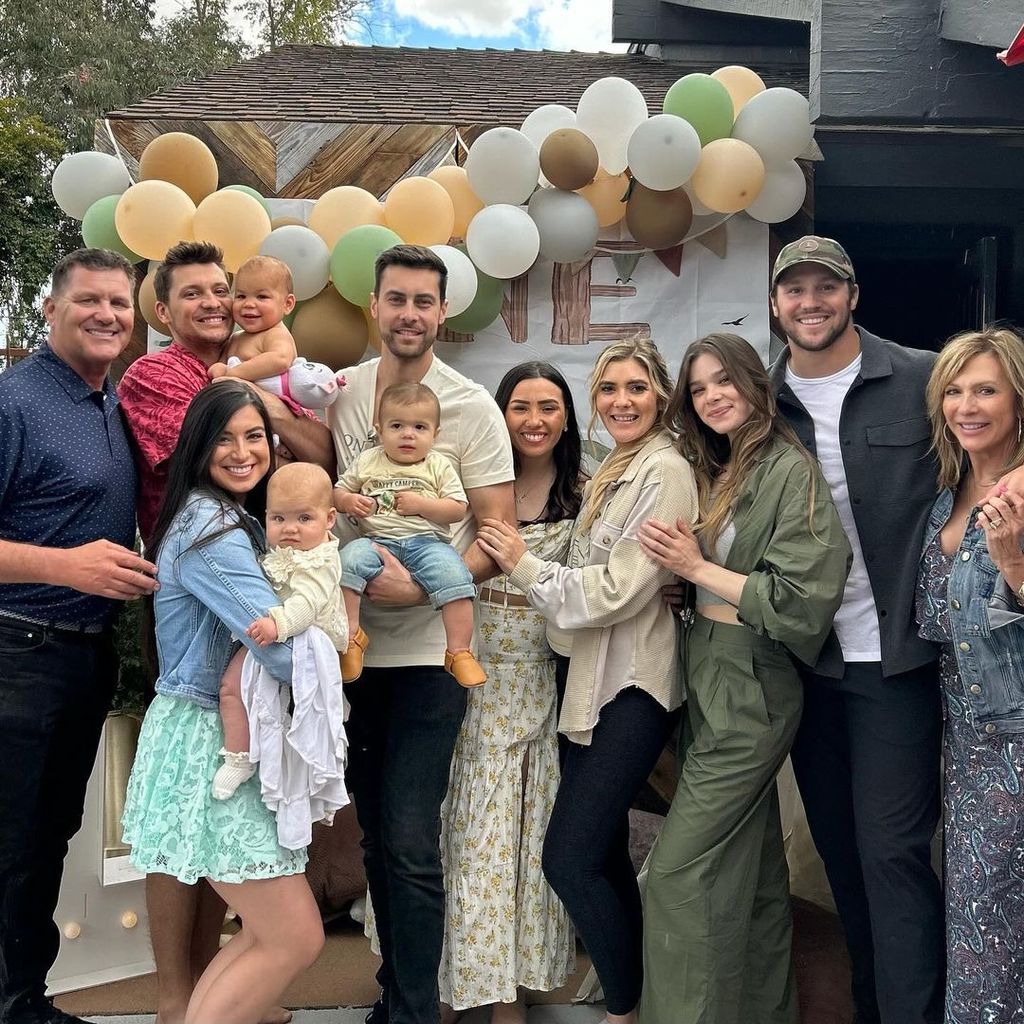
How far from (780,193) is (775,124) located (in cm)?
33

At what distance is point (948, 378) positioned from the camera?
8.50 feet

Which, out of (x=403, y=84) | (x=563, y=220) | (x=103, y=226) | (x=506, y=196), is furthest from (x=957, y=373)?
(x=403, y=84)

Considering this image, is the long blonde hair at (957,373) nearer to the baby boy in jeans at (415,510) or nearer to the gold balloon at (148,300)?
the baby boy in jeans at (415,510)

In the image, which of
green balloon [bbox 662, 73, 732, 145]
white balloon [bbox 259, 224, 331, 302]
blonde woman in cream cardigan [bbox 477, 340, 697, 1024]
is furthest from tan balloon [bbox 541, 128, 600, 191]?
blonde woman in cream cardigan [bbox 477, 340, 697, 1024]

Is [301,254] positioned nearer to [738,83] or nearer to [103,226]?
[103,226]

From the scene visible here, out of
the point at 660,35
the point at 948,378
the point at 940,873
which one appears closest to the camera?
the point at 948,378

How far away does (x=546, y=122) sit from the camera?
470 centimetres

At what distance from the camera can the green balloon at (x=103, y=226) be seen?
14.6 feet

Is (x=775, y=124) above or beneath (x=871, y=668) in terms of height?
above

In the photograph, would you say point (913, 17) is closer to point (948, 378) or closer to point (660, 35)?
point (948, 378)

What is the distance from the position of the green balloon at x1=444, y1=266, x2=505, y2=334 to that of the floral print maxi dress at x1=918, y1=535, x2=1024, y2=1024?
8.71 feet

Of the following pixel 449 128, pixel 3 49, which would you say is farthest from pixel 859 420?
pixel 3 49

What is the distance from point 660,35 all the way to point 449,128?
349 centimetres

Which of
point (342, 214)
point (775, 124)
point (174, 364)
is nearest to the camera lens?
point (174, 364)
